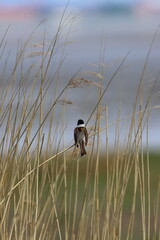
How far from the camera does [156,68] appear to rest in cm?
304

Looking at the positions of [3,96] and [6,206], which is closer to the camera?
[6,206]

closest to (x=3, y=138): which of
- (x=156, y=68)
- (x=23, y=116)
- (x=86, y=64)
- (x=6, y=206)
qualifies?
(x=23, y=116)

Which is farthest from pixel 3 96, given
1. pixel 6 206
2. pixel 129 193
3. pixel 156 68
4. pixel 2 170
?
pixel 129 193

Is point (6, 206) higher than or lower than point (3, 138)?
lower

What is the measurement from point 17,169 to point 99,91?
521 mm

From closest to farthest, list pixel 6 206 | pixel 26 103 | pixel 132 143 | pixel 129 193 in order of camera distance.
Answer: pixel 6 206 → pixel 26 103 → pixel 132 143 → pixel 129 193

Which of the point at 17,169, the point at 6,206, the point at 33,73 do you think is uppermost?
the point at 33,73

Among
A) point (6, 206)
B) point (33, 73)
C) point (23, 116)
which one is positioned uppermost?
point (33, 73)

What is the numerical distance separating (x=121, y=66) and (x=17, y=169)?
2.19 ft

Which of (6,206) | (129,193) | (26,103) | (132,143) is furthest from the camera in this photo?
(129,193)

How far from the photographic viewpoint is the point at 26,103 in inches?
114

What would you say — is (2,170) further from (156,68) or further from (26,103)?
(156,68)

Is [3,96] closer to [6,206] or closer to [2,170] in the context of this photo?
[2,170]

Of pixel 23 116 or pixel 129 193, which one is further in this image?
pixel 129 193
